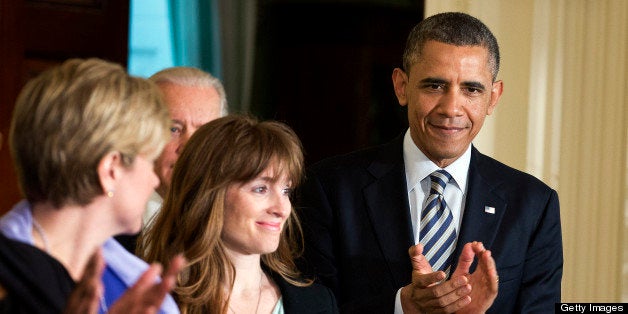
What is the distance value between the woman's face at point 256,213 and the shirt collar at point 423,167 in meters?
0.52

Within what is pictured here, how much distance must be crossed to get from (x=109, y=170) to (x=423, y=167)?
4.35 ft

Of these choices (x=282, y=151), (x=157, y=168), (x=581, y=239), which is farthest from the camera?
(x=581, y=239)

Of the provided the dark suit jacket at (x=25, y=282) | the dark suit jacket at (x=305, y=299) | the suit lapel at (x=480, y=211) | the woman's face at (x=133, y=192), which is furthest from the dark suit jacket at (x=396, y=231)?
the dark suit jacket at (x=25, y=282)

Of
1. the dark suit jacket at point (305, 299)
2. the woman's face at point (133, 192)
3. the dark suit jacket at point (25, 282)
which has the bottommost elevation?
the dark suit jacket at point (305, 299)

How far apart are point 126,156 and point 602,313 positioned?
5.78ft

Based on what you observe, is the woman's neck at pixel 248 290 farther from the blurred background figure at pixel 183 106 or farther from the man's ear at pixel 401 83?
the man's ear at pixel 401 83

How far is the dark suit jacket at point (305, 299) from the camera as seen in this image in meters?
2.55

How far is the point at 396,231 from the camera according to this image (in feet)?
9.35

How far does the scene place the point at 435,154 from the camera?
9.36 ft

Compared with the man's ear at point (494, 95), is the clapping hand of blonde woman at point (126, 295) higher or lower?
lower

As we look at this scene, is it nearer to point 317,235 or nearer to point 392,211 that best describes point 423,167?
point 392,211

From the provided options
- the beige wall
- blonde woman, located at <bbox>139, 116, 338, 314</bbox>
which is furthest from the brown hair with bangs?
the beige wall

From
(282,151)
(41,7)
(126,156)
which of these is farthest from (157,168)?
(41,7)

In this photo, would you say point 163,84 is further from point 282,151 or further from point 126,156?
point 126,156
